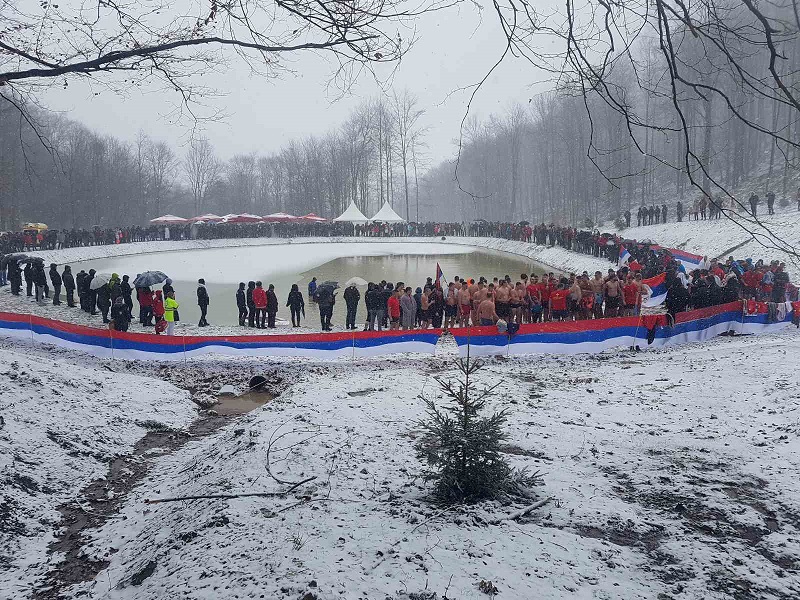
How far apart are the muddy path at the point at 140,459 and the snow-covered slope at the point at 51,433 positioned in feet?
0.48

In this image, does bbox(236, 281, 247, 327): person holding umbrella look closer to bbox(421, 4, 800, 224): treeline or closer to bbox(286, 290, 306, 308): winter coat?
bbox(286, 290, 306, 308): winter coat

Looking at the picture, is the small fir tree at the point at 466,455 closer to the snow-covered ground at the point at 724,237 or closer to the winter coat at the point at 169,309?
the winter coat at the point at 169,309

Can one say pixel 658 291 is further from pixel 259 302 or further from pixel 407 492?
pixel 407 492

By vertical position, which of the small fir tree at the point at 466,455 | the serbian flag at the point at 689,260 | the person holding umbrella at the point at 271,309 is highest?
the serbian flag at the point at 689,260

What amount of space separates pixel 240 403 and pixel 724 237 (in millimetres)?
27060

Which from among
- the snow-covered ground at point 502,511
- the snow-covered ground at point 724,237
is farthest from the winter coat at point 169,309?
the snow-covered ground at point 724,237

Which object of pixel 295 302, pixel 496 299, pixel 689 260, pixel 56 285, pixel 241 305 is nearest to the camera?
pixel 496 299

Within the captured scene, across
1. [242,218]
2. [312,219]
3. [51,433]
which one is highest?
[312,219]

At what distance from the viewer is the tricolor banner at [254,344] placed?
13.7 meters

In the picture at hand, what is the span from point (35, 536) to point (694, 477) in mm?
7309

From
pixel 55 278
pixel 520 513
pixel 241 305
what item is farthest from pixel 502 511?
pixel 55 278

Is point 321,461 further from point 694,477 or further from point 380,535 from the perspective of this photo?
point 694,477

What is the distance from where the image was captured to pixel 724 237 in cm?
2897

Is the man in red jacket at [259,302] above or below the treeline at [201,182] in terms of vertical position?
below
